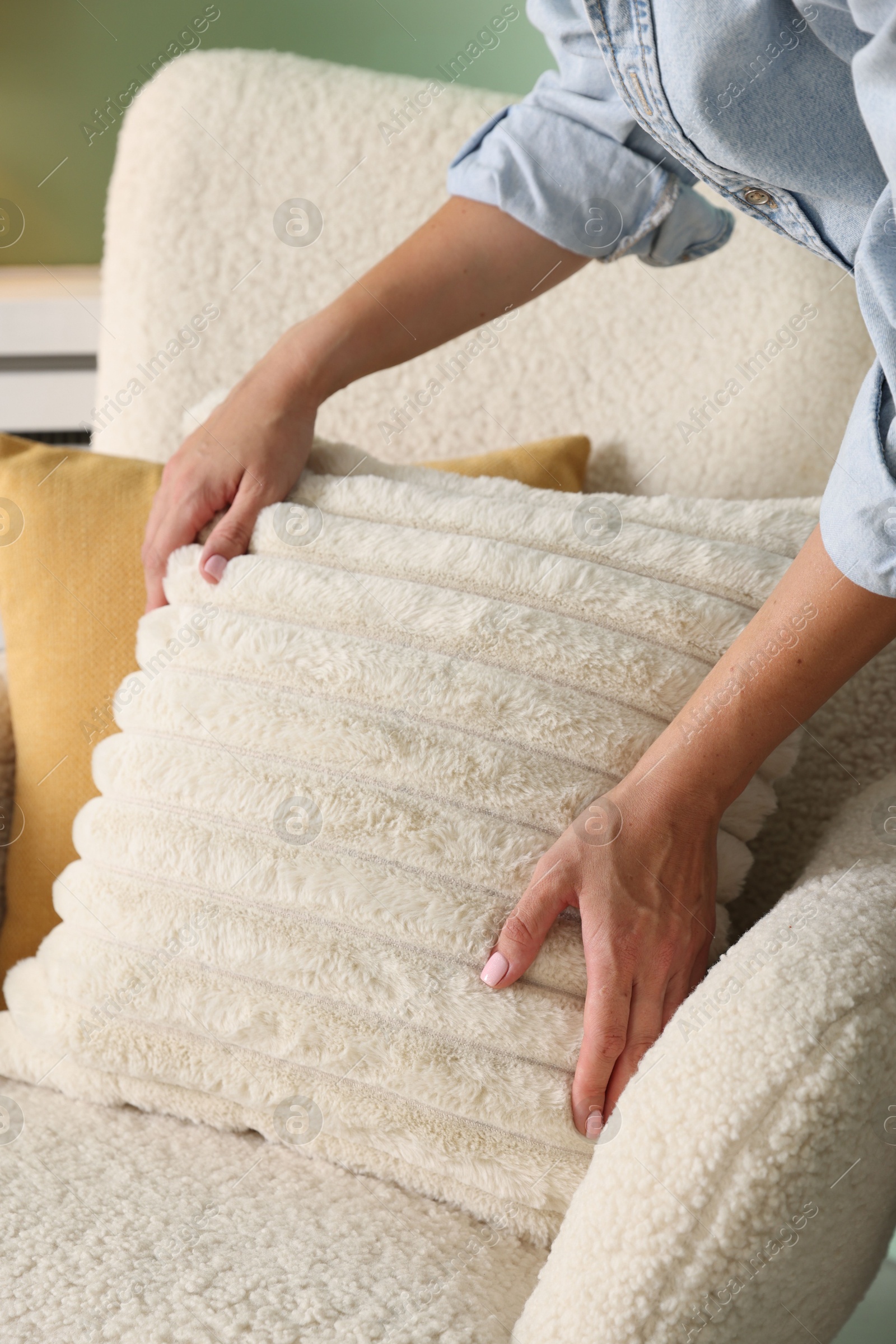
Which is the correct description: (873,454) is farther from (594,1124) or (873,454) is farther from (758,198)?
(594,1124)

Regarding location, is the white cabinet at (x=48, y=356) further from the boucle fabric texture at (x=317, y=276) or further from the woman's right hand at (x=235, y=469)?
the woman's right hand at (x=235, y=469)

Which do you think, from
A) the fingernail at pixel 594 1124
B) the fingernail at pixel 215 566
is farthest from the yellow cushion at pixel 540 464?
the fingernail at pixel 594 1124

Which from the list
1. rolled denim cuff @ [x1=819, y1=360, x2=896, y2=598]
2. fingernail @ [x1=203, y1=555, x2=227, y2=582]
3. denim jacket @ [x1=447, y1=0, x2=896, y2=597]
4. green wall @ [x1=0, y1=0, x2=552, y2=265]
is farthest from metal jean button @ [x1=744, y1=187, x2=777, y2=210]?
green wall @ [x1=0, y1=0, x2=552, y2=265]

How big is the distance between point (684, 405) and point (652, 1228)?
0.63m

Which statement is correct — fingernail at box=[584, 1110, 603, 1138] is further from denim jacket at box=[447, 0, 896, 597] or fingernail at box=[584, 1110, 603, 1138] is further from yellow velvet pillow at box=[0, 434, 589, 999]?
yellow velvet pillow at box=[0, 434, 589, 999]

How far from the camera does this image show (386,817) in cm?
54

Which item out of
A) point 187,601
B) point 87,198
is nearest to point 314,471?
point 187,601

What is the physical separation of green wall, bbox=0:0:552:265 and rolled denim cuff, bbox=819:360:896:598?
1.13 meters

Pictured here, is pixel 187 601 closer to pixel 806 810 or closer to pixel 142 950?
pixel 142 950

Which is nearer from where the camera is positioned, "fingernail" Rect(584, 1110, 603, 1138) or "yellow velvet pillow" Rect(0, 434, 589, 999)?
"fingernail" Rect(584, 1110, 603, 1138)

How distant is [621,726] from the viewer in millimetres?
554

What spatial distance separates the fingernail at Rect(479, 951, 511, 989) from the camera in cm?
51

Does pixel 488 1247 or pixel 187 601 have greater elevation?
pixel 187 601

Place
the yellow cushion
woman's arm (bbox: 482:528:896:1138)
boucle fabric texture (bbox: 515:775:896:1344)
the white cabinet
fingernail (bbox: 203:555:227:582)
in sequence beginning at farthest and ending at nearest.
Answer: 1. the white cabinet
2. the yellow cushion
3. fingernail (bbox: 203:555:227:582)
4. woman's arm (bbox: 482:528:896:1138)
5. boucle fabric texture (bbox: 515:775:896:1344)
